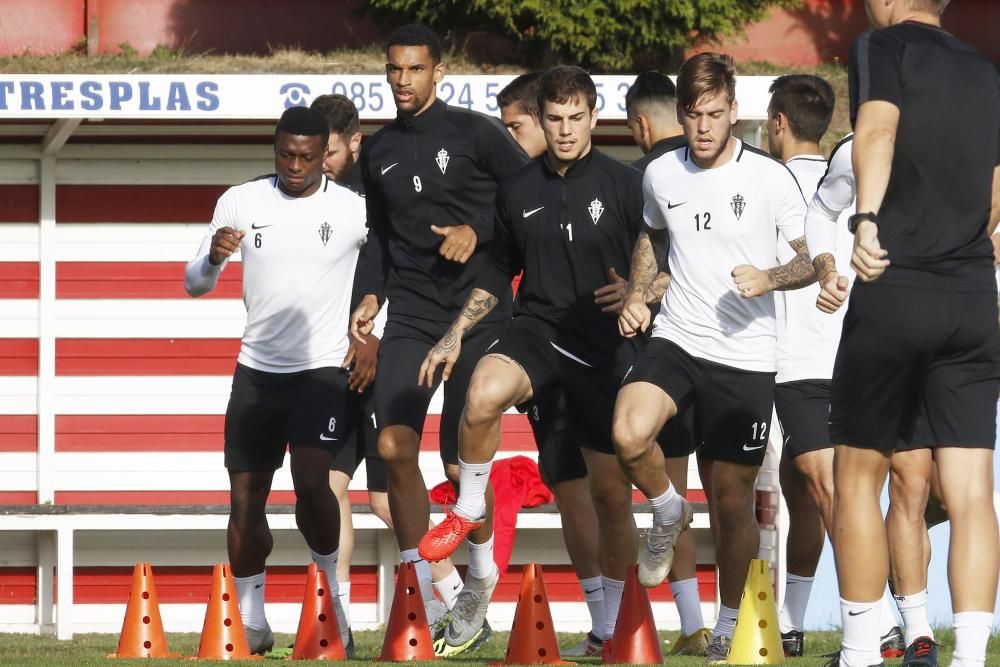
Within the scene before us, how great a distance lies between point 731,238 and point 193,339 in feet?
19.2

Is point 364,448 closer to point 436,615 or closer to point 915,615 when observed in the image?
point 436,615

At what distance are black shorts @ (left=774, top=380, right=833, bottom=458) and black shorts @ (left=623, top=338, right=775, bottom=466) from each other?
0.73 metres

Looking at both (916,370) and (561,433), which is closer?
(916,370)

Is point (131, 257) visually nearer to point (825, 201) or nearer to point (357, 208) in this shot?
point (357, 208)

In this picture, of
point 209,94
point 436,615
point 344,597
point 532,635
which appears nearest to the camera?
point 532,635

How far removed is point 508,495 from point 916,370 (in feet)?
19.5

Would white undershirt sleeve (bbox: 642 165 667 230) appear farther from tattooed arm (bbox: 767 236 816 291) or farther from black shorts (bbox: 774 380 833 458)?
black shorts (bbox: 774 380 833 458)

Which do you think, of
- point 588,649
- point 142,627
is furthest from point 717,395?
point 142,627

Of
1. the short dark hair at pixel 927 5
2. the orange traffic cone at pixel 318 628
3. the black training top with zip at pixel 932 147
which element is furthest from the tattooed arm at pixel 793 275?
the orange traffic cone at pixel 318 628

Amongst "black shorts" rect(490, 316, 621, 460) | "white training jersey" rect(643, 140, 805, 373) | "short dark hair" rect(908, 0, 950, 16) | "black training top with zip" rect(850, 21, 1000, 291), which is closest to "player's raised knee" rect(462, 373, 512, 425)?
"black shorts" rect(490, 316, 621, 460)

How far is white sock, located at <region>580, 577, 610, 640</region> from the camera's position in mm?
8023

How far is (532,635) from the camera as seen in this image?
7336mm

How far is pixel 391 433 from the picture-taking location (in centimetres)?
795

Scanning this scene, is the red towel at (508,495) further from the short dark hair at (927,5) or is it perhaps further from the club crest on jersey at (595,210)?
the short dark hair at (927,5)
